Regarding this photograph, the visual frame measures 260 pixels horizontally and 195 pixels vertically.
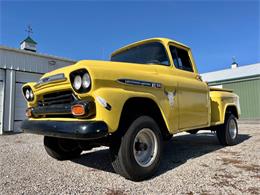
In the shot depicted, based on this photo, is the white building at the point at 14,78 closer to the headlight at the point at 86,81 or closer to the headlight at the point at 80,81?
the headlight at the point at 80,81

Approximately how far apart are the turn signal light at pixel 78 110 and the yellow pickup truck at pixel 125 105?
0.01m

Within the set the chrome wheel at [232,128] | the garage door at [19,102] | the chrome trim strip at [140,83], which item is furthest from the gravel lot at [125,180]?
the garage door at [19,102]

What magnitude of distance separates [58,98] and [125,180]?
1544 mm

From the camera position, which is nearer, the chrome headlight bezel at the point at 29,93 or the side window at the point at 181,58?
the chrome headlight bezel at the point at 29,93

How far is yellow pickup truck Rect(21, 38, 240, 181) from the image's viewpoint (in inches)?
123

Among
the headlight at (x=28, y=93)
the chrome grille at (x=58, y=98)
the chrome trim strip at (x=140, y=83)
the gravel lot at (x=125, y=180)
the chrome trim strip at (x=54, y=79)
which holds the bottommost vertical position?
the gravel lot at (x=125, y=180)

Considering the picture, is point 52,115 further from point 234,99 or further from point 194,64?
point 234,99

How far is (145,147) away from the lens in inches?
151

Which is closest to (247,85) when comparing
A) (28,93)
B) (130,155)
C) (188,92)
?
(188,92)

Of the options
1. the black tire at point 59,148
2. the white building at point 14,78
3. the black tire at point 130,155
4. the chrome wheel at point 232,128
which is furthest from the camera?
the white building at point 14,78

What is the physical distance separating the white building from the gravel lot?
607 centimetres

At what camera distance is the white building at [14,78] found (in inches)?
430

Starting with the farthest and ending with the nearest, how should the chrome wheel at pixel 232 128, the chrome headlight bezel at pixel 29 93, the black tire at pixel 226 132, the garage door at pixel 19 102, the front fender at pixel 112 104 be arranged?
the garage door at pixel 19 102 → the chrome wheel at pixel 232 128 → the black tire at pixel 226 132 → the chrome headlight bezel at pixel 29 93 → the front fender at pixel 112 104

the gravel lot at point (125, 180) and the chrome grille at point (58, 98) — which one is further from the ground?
the chrome grille at point (58, 98)
